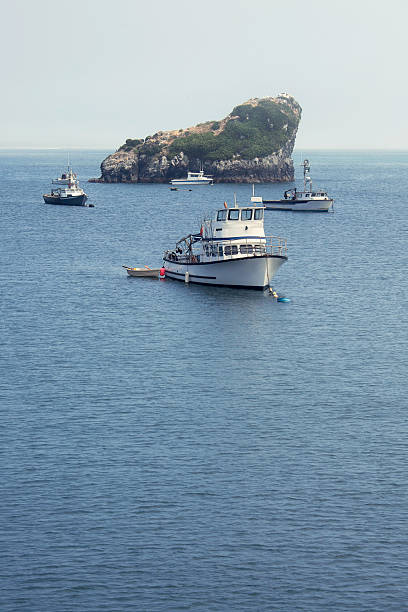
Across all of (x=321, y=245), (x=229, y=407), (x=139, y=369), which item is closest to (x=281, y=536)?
(x=229, y=407)

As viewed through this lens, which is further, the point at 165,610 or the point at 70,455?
the point at 70,455

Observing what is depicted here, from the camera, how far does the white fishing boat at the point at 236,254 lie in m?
111

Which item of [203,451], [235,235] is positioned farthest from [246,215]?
[203,451]

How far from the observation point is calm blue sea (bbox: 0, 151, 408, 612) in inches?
1757

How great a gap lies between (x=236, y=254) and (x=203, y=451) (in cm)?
5525

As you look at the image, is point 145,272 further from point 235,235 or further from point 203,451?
point 203,451

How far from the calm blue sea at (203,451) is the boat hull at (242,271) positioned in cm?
195

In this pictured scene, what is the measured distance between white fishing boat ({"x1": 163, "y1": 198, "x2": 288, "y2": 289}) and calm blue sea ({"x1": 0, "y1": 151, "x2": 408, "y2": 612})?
2900mm

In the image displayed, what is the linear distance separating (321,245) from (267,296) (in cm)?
5439

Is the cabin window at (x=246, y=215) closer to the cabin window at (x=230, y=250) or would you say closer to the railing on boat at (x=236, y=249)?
the railing on boat at (x=236, y=249)

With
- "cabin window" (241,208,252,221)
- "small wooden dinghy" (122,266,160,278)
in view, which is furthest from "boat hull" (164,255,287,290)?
"small wooden dinghy" (122,266,160,278)

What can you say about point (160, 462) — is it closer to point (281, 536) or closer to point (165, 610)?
point (281, 536)

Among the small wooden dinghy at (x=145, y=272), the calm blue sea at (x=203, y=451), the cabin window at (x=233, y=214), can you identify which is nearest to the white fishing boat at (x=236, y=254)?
the cabin window at (x=233, y=214)

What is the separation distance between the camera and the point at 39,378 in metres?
75.7
